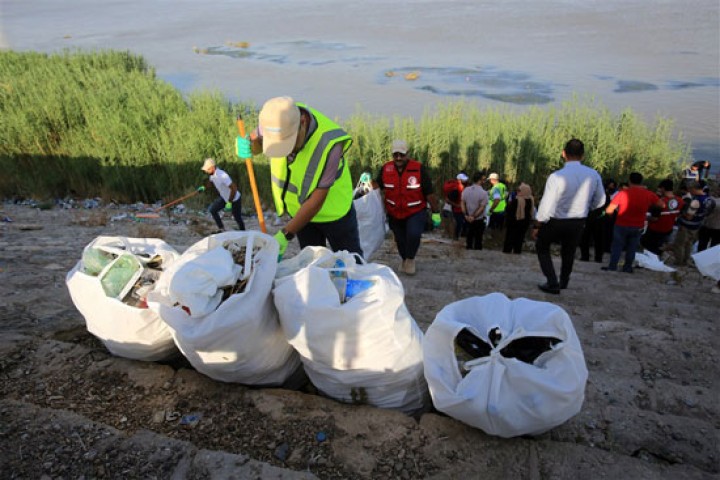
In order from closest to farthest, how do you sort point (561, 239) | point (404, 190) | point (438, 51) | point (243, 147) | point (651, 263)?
point (243, 147), point (561, 239), point (404, 190), point (651, 263), point (438, 51)

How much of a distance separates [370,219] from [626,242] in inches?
119

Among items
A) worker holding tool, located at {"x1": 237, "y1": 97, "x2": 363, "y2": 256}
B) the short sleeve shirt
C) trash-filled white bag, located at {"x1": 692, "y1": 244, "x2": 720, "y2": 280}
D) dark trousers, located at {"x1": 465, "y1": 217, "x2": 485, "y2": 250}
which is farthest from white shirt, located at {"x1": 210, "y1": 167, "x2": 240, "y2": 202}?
trash-filled white bag, located at {"x1": 692, "y1": 244, "x2": 720, "y2": 280}

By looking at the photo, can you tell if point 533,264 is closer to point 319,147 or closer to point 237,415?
point 319,147

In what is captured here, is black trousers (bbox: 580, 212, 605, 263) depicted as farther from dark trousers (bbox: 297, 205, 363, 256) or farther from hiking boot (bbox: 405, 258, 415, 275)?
dark trousers (bbox: 297, 205, 363, 256)

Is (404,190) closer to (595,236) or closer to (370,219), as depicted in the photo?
(370,219)

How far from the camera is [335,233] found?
3092 mm

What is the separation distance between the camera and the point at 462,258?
637cm

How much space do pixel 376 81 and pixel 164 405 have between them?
52.4ft

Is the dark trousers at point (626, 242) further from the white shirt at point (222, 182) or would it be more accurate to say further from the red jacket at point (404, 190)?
the white shirt at point (222, 182)

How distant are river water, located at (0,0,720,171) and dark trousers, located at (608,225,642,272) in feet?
22.3

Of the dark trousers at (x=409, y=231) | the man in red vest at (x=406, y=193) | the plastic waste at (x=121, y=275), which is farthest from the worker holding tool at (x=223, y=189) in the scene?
the plastic waste at (x=121, y=275)

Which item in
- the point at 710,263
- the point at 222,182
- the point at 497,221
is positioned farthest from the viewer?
the point at 497,221

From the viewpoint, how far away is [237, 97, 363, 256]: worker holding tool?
2.58 metres

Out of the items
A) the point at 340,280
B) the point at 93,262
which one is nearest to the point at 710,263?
the point at 340,280
